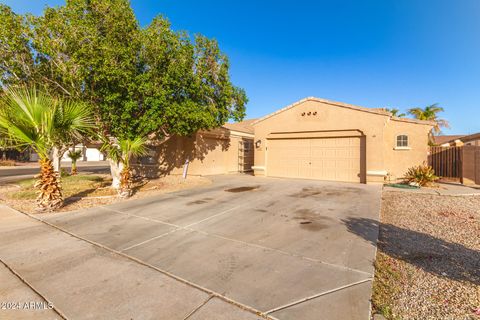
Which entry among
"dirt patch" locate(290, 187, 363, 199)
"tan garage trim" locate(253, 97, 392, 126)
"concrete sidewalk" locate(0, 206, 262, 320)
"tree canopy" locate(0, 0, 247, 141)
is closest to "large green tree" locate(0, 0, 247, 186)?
"tree canopy" locate(0, 0, 247, 141)

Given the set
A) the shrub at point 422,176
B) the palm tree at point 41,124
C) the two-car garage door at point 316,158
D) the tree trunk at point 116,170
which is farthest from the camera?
the two-car garage door at point 316,158

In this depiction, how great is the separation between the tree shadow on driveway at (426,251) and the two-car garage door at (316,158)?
773 centimetres

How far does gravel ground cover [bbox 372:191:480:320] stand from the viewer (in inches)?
108

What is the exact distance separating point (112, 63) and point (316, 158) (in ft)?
37.7

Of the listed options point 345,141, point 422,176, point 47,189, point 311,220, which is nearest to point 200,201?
point 311,220

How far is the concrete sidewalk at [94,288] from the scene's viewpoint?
264cm

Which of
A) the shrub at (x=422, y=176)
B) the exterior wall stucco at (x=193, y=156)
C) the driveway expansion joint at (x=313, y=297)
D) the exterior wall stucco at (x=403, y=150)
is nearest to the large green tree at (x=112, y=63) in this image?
the exterior wall stucco at (x=193, y=156)

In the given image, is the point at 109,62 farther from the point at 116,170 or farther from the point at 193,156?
the point at 193,156

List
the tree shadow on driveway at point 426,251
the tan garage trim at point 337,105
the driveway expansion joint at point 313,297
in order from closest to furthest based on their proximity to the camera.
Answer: the driveway expansion joint at point 313,297 → the tree shadow on driveway at point 426,251 → the tan garage trim at point 337,105

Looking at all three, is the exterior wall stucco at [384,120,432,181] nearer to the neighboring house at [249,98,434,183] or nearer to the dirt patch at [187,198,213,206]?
the neighboring house at [249,98,434,183]

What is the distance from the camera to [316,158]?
45.9 ft

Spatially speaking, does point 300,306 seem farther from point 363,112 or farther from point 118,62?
point 363,112

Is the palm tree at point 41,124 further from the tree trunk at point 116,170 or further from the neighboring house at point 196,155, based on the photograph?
the neighboring house at point 196,155

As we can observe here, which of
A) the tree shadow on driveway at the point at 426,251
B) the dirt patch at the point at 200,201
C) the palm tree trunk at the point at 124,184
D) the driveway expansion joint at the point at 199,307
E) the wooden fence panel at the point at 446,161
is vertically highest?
the wooden fence panel at the point at 446,161
